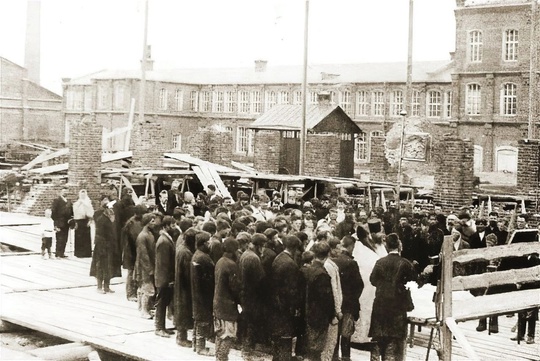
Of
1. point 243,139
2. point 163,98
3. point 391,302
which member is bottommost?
point 391,302

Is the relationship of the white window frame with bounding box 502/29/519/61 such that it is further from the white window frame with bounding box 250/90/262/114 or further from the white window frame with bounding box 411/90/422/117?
the white window frame with bounding box 250/90/262/114


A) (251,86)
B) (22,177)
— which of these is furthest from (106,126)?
(22,177)

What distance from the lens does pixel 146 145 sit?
23016 millimetres

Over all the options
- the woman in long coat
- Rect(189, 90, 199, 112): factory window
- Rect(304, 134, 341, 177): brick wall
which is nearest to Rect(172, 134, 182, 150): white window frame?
Rect(189, 90, 199, 112): factory window

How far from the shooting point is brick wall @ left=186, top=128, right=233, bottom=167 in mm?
26828

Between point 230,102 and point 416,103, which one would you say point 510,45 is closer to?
point 416,103

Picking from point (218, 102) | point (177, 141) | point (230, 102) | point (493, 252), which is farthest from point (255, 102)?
point (493, 252)

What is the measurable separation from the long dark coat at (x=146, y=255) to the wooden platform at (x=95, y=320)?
0.71 meters

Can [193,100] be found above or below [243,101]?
above

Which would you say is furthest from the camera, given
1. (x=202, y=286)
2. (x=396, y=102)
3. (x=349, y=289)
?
(x=396, y=102)

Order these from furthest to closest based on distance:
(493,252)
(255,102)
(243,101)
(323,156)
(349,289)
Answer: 1. (243,101)
2. (255,102)
3. (323,156)
4. (493,252)
5. (349,289)

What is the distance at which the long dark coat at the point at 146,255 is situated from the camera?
412 inches

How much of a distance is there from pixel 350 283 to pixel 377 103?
1475 inches

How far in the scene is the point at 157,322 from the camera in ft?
32.6
